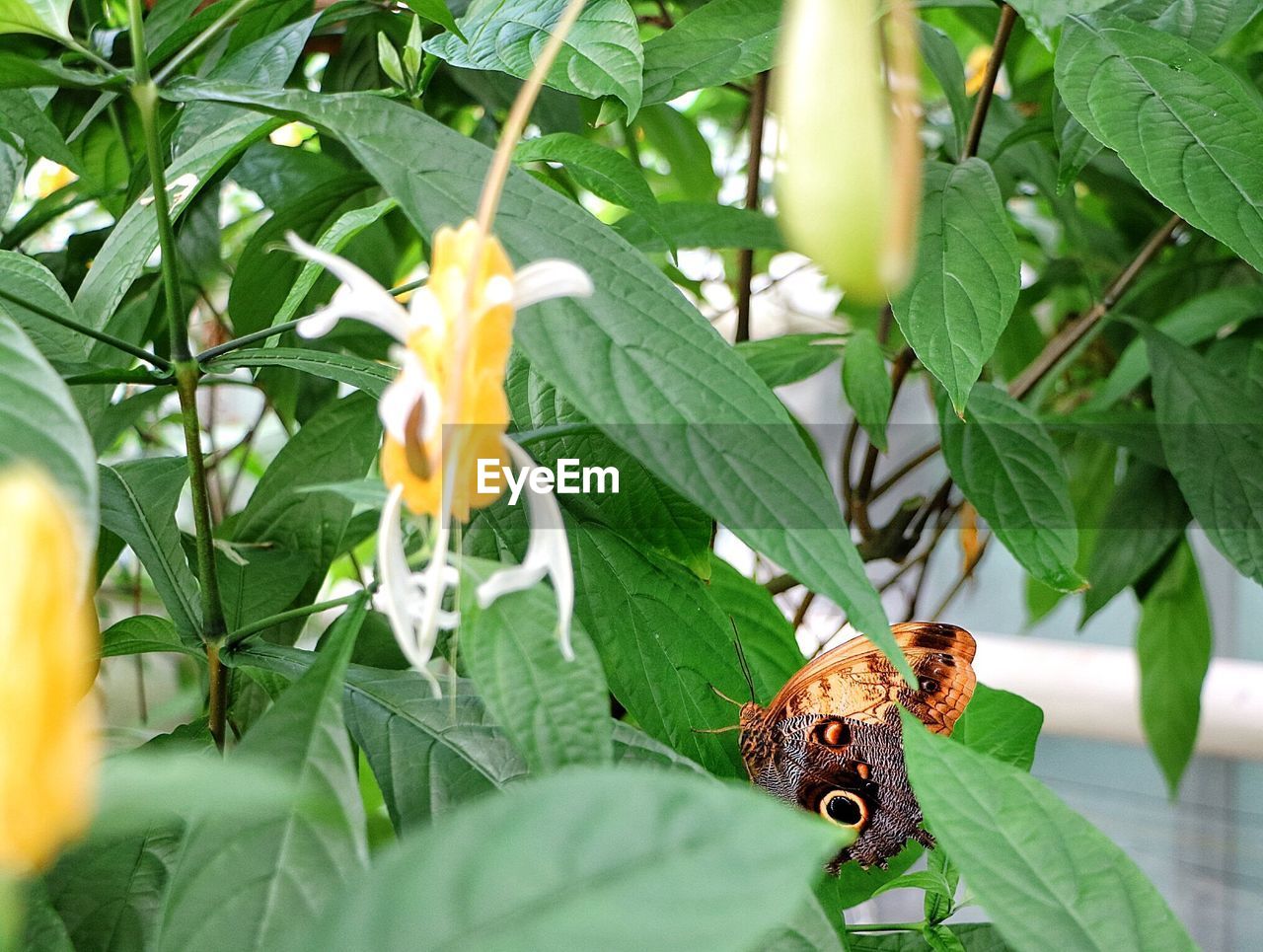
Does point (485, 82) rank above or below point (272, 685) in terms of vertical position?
above

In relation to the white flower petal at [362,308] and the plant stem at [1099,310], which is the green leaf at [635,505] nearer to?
the white flower petal at [362,308]

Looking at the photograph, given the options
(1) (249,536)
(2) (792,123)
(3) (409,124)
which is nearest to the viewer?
(2) (792,123)

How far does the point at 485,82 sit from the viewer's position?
17.5 inches

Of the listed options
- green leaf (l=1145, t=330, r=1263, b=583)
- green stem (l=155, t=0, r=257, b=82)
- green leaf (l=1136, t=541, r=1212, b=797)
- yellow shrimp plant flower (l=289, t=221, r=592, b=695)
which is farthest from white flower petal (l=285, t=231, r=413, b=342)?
green leaf (l=1136, t=541, r=1212, b=797)

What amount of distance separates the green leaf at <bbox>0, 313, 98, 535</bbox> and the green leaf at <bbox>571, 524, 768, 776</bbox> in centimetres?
13

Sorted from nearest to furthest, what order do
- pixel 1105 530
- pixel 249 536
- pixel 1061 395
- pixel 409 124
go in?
1. pixel 409 124
2. pixel 249 536
3. pixel 1105 530
4. pixel 1061 395

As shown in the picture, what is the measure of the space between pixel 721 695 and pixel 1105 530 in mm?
342

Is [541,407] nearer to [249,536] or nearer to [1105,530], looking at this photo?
[249,536]

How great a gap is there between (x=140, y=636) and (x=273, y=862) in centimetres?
14

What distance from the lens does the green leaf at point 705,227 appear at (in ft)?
1.45

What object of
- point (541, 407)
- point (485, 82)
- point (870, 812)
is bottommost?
point (870, 812)

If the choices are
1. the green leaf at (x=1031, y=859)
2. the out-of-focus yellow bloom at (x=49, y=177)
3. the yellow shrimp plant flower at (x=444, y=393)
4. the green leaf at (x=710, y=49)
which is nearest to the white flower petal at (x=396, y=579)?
the yellow shrimp plant flower at (x=444, y=393)

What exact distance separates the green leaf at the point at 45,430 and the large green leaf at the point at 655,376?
2.6 inches

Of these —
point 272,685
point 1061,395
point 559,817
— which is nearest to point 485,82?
point 272,685
